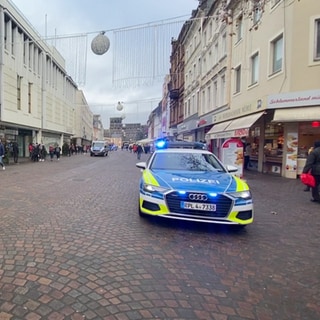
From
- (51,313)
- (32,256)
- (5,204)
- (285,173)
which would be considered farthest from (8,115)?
(51,313)

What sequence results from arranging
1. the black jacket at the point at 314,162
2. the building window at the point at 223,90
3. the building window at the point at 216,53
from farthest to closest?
the building window at the point at 216,53 < the building window at the point at 223,90 < the black jacket at the point at 314,162

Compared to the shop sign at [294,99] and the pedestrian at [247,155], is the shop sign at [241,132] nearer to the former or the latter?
the shop sign at [294,99]

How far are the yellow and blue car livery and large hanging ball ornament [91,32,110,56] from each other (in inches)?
225

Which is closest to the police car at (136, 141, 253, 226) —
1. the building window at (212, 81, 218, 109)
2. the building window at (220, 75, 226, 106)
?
the building window at (220, 75, 226, 106)

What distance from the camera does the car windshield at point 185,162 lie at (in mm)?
6751

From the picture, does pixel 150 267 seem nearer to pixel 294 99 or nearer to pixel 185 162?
pixel 185 162

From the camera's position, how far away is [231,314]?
2.77 meters

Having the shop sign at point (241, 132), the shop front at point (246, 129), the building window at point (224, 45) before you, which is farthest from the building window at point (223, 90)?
the shop sign at point (241, 132)

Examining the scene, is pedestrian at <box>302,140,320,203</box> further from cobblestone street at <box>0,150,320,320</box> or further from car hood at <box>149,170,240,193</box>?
car hood at <box>149,170,240,193</box>

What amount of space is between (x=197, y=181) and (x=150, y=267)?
2.23m

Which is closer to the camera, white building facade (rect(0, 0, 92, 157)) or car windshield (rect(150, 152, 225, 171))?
car windshield (rect(150, 152, 225, 171))

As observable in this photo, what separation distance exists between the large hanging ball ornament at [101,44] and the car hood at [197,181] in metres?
5.14

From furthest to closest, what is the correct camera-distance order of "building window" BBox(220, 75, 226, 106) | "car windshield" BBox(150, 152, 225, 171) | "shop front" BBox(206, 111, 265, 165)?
"building window" BBox(220, 75, 226, 106) → "shop front" BBox(206, 111, 265, 165) → "car windshield" BBox(150, 152, 225, 171)

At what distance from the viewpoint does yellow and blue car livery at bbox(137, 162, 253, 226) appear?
203 inches
